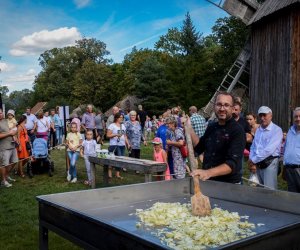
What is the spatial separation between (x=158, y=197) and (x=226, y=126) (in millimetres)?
1008

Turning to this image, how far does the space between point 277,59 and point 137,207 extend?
1735cm

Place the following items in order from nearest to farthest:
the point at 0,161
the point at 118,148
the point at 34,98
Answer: the point at 0,161 < the point at 118,148 < the point at 34,98

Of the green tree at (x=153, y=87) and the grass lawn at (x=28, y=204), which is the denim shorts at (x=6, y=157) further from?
the green tree at (x=153, y=87)

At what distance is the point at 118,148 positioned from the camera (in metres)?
11.2

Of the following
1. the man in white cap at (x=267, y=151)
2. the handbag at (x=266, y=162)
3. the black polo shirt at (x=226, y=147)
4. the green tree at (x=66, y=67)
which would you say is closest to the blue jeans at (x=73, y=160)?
the man in white cap at (x=267, y=151)

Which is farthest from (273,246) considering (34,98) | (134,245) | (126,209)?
(34,98)

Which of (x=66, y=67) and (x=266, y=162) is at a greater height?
(x=66, y=67)

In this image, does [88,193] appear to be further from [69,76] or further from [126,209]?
[69,76]

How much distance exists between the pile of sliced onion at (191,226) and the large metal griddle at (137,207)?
10cm

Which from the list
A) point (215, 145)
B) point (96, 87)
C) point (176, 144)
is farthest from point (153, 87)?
point (215, 145)

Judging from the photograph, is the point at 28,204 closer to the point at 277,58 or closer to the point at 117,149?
the point at 117,149

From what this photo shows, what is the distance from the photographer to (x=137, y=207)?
373cm

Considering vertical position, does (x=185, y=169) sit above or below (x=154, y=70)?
below

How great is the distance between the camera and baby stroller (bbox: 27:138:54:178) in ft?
39.1
